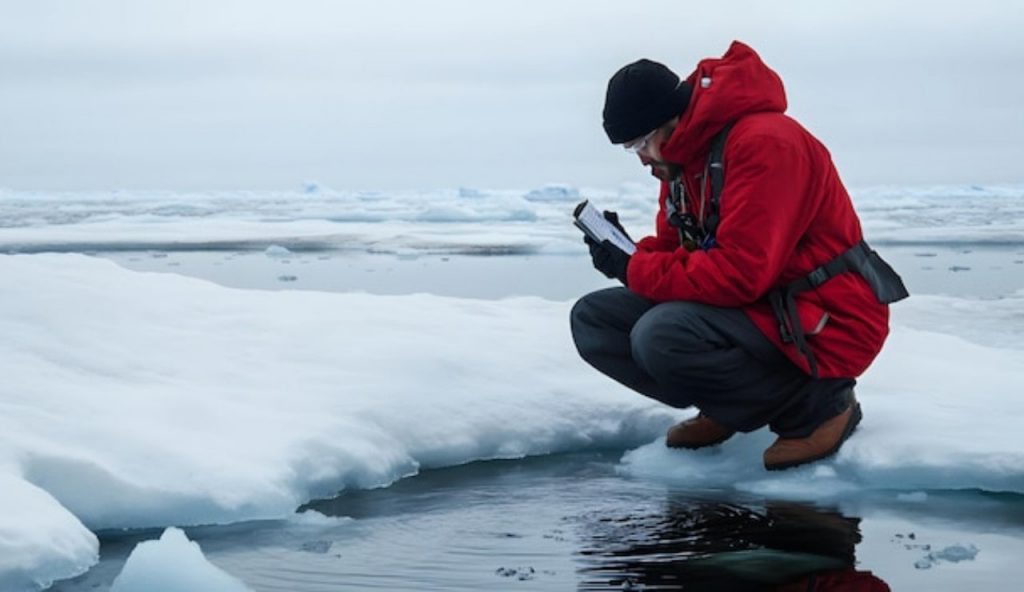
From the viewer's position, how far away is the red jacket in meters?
3.16

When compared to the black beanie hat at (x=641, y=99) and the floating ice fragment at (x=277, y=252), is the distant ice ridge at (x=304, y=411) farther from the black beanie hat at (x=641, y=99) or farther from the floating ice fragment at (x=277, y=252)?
the floating ice fragment at (x=277, y=252)

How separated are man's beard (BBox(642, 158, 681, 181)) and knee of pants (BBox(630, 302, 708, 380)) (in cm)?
36

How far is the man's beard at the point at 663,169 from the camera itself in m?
3.42

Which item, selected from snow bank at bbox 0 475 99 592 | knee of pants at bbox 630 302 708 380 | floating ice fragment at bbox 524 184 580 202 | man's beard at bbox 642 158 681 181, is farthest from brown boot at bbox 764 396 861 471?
floating ice fragment at bbox 524 184 580 202

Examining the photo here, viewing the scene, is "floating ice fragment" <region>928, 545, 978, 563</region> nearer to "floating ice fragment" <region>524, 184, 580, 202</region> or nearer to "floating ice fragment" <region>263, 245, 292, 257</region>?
"floating ice fragment" <region>263, 245, 292, 257</region>

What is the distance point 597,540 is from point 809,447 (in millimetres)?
821

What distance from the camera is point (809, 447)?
352cm

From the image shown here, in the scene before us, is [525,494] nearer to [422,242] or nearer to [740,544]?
[740,544]

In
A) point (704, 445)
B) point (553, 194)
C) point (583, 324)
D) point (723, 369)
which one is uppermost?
point (553, 194)

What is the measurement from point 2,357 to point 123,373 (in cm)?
36

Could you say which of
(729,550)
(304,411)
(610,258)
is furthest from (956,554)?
(304,411)

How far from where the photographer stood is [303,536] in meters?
3.09

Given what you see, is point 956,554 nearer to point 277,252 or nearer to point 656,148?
point 656,148

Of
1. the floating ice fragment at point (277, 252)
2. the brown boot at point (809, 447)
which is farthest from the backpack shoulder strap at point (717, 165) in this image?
the floating ice fragment at point (277, 252)
